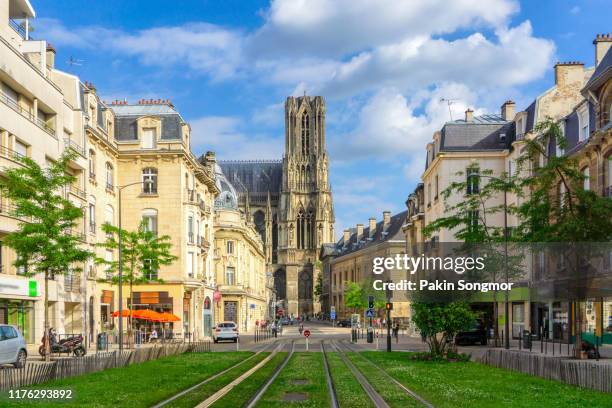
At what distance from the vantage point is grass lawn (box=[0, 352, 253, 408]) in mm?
16859

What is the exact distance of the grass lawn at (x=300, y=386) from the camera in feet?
56.5

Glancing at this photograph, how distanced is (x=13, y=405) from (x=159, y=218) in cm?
4317

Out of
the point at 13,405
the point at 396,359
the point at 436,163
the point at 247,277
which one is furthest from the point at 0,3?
the point at 247,277

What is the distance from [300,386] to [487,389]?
445cm

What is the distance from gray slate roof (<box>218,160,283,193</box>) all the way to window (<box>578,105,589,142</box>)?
14398 cm

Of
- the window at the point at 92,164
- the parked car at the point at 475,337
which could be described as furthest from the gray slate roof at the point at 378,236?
the window at the point at 92,164

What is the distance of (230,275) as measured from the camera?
85688 mm

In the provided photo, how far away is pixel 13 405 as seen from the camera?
15906mm

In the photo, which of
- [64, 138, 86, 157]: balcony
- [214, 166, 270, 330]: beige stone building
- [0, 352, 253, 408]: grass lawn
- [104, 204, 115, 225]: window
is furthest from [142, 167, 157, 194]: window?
[0, 352, 253, 408]: grass lawn

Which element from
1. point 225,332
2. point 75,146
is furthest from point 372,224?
point 75,146

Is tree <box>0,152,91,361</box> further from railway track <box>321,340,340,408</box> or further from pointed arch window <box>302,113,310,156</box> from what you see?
pointed arch window <box>302,113,310,156</box>

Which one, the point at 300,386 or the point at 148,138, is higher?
the point at 148,138

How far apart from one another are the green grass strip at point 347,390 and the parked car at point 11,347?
9.70m

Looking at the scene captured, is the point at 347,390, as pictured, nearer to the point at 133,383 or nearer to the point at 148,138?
the point at 133,383
